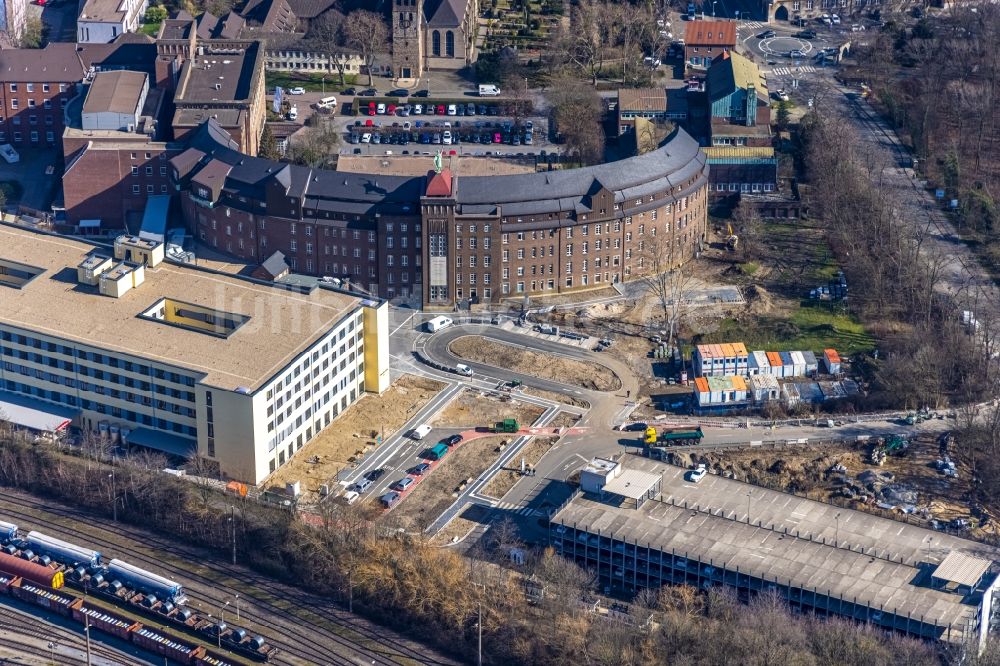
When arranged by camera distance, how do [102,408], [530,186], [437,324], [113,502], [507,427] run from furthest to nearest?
[530,186] → [437,324] → [507,427] → [102,408] → [113,502]

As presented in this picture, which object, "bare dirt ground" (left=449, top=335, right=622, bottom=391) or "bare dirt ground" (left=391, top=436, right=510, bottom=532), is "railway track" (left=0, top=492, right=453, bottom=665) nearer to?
"bare dirt ground" (left=391, top=436, right=510, bottom=532)

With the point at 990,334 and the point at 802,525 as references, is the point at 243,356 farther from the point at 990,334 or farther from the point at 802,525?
the point at 990,334

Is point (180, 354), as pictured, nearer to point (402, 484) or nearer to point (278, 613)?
point (402, 484)

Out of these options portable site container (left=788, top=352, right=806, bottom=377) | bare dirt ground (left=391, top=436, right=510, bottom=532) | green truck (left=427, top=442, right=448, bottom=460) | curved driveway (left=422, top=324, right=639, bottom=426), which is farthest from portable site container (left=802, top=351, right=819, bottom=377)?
green truck (left=427, top=442, right=448, bottom=460)

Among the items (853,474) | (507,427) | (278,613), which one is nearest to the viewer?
(278,613)

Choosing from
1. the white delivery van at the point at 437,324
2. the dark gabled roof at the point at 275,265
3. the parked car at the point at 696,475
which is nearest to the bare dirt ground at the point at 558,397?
the white delivery van at the point at 437,324

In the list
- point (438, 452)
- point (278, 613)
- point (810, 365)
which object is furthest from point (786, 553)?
point (278, 613)
